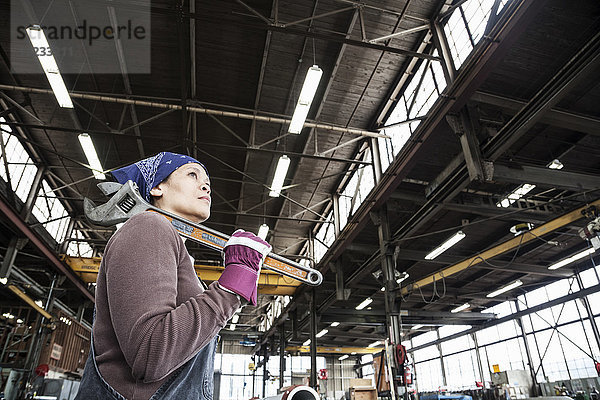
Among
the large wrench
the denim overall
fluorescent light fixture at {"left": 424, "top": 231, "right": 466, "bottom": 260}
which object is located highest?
fluorescent light fixture at {"left": 424, "top": 231, "right": 466, "bottom": 260}

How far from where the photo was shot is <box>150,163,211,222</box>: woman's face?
157 centimetres

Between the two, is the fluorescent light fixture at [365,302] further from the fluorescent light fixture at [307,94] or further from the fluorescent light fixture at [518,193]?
the fluorescent light fixture at [307,94]

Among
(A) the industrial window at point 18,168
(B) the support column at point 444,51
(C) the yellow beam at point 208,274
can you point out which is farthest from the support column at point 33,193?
(B) the support column at point 444,51

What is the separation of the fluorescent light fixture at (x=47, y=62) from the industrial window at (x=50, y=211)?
303 inches

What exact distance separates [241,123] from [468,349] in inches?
859

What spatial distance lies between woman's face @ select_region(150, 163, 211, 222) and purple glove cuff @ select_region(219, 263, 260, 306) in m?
0.45

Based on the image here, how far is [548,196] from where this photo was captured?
12.2 metres

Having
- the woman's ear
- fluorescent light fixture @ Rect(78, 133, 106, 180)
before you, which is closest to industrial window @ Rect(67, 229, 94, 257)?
fluorescent light fixture @ Rect(78, 133, 106, 180)

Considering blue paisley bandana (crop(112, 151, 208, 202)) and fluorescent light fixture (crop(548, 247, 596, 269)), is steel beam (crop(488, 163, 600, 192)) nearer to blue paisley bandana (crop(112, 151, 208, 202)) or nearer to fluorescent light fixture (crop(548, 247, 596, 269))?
fluorescent light fixture (crop(548, 247, 596, 269))

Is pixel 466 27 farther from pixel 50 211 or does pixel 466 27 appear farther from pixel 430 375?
pixel 430 375

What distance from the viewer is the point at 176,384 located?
1.04 metres

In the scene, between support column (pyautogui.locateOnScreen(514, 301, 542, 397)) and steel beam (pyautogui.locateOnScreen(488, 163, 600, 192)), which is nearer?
steel beam (pyautogui.locateOnScreen(488, 163, 600, 192))

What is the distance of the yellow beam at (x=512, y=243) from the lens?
10.3 metres

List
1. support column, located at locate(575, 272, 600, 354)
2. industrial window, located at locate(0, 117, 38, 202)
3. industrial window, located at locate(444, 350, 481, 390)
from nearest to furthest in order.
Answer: industrial window, located at locate(0, 117, 38, 202)
support column, located at locate(575, 272, 600, 354)
industrial window, located at locate(444, 350, 481, 390)
